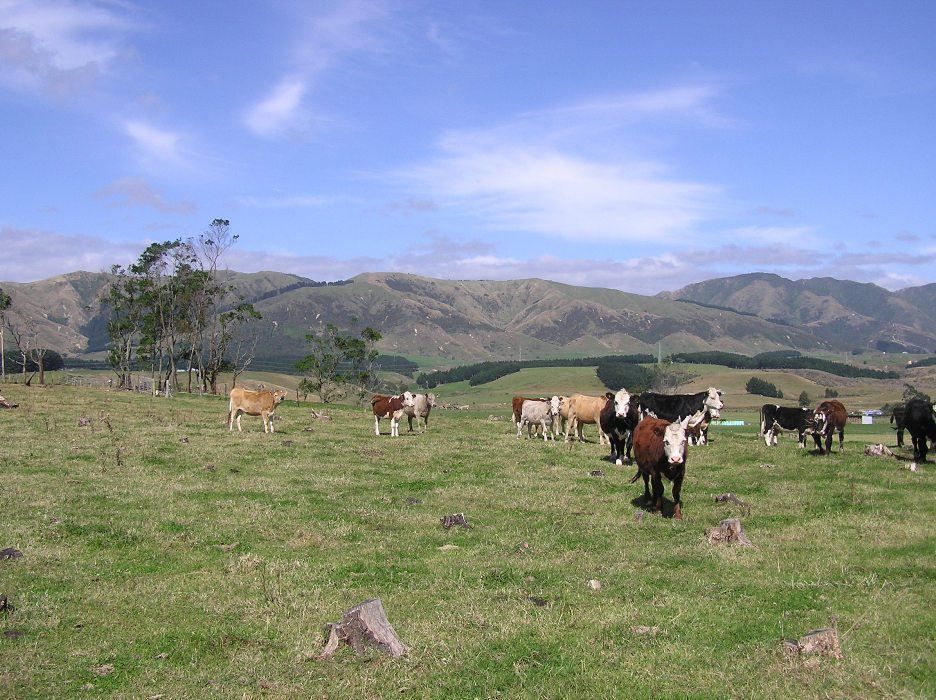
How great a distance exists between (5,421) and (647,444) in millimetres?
28157

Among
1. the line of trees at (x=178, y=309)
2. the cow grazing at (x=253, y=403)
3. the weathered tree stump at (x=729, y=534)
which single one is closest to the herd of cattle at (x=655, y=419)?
the cow grazing at (x=253, y=403)

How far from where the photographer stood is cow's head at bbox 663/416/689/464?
59.2 feet

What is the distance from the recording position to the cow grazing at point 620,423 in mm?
27250

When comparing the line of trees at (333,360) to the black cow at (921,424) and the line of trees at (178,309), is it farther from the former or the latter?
the black cow at (921,424)

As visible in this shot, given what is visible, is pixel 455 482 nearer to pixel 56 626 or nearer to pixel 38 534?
pixel 38 534

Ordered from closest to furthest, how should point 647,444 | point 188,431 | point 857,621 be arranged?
point 857,621 → point 647,444 → point 188,431

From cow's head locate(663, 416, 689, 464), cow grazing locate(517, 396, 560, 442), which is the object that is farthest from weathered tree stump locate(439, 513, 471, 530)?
cow grazing locate(517, 396, 560, 442)

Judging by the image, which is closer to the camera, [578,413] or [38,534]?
[38,534]

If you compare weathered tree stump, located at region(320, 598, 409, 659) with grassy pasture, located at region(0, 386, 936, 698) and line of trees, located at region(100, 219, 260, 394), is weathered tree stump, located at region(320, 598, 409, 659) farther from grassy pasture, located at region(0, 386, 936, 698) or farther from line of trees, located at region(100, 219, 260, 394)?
line of trees, located at region(100, 219, 260, 394)

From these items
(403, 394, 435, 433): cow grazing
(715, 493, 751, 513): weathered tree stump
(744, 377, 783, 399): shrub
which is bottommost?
(744, 377, 783, 399): shrub

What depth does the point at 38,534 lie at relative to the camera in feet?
49.2

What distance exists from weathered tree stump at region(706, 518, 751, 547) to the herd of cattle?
97.8 inches

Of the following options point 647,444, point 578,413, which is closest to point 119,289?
point 578,413

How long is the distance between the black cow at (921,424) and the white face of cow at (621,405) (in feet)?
32.0
